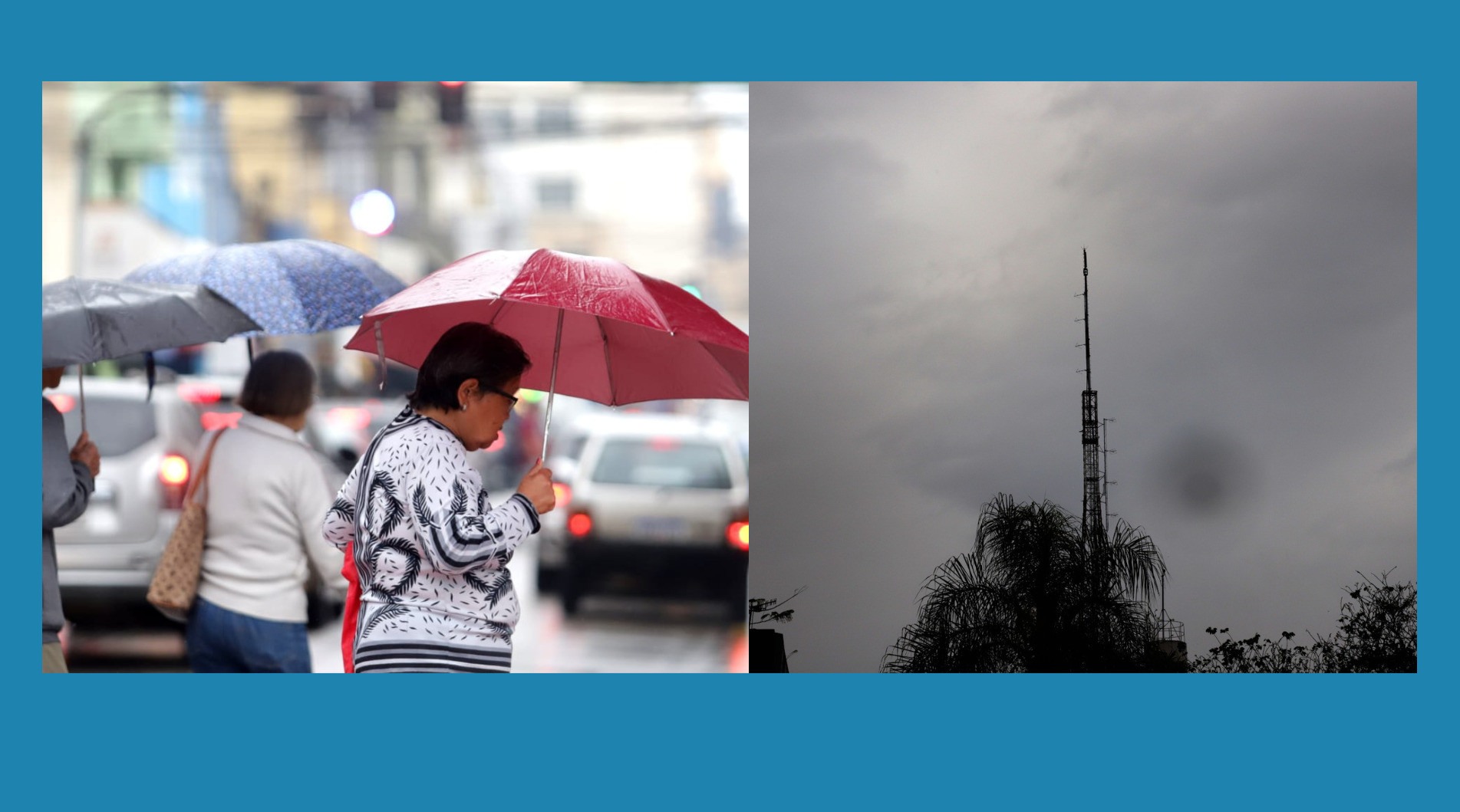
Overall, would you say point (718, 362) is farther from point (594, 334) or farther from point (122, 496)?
point (122, 496)

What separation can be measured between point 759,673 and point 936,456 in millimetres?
1187

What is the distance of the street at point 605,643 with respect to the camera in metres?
5.88

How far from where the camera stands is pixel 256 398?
5.20 metres

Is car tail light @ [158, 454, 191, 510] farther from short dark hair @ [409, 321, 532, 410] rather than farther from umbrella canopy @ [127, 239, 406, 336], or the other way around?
short dark hair @ [409, 321, 532, 410]

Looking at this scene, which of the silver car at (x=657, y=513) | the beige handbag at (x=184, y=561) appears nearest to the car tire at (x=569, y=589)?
the silver car at (x=657, y=513)

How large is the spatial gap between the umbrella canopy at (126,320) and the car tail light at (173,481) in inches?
39.7

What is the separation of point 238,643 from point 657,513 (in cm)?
185

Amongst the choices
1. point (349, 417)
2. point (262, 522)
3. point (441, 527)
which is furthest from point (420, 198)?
point (441, 527)

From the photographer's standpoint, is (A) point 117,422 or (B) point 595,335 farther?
(A) point 117,422

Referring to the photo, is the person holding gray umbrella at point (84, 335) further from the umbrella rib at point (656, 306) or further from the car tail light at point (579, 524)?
the car tail light at point (579, 524)

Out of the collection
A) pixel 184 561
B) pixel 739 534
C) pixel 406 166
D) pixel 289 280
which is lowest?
pixel 184 561

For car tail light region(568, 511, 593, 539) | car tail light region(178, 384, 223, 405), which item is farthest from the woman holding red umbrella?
car tail light region(178, 384, 223, 405)

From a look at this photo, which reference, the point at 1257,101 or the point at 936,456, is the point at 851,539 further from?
the point at 1257,101

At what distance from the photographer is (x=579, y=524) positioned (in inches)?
244
